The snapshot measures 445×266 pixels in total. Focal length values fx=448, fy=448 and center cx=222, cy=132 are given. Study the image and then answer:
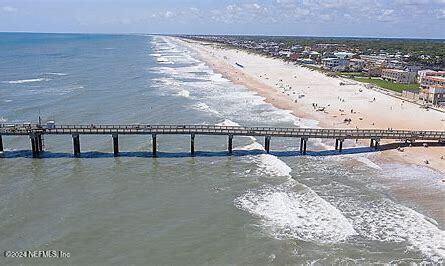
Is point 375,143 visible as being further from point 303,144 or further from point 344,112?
point 344,112

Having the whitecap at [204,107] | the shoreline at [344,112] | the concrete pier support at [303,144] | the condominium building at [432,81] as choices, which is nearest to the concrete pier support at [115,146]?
the concrete pier support at [303,144]

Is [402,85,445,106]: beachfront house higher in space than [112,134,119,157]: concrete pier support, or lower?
higher

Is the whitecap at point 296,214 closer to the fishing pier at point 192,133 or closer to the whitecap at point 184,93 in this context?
the fishing pier at point 192,133

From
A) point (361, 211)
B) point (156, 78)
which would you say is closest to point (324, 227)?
A: point (361, 211)

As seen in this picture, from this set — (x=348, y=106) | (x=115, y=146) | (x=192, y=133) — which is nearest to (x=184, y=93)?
(x=348, y=106)

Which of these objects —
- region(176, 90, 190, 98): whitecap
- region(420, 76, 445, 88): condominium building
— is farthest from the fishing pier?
region(176, 90, 190, 98): whitecap

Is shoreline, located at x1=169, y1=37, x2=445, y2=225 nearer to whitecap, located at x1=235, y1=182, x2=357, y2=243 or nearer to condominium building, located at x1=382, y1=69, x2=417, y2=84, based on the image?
whitecap, located at x1=235, y1=182, x2=357, y2=243
